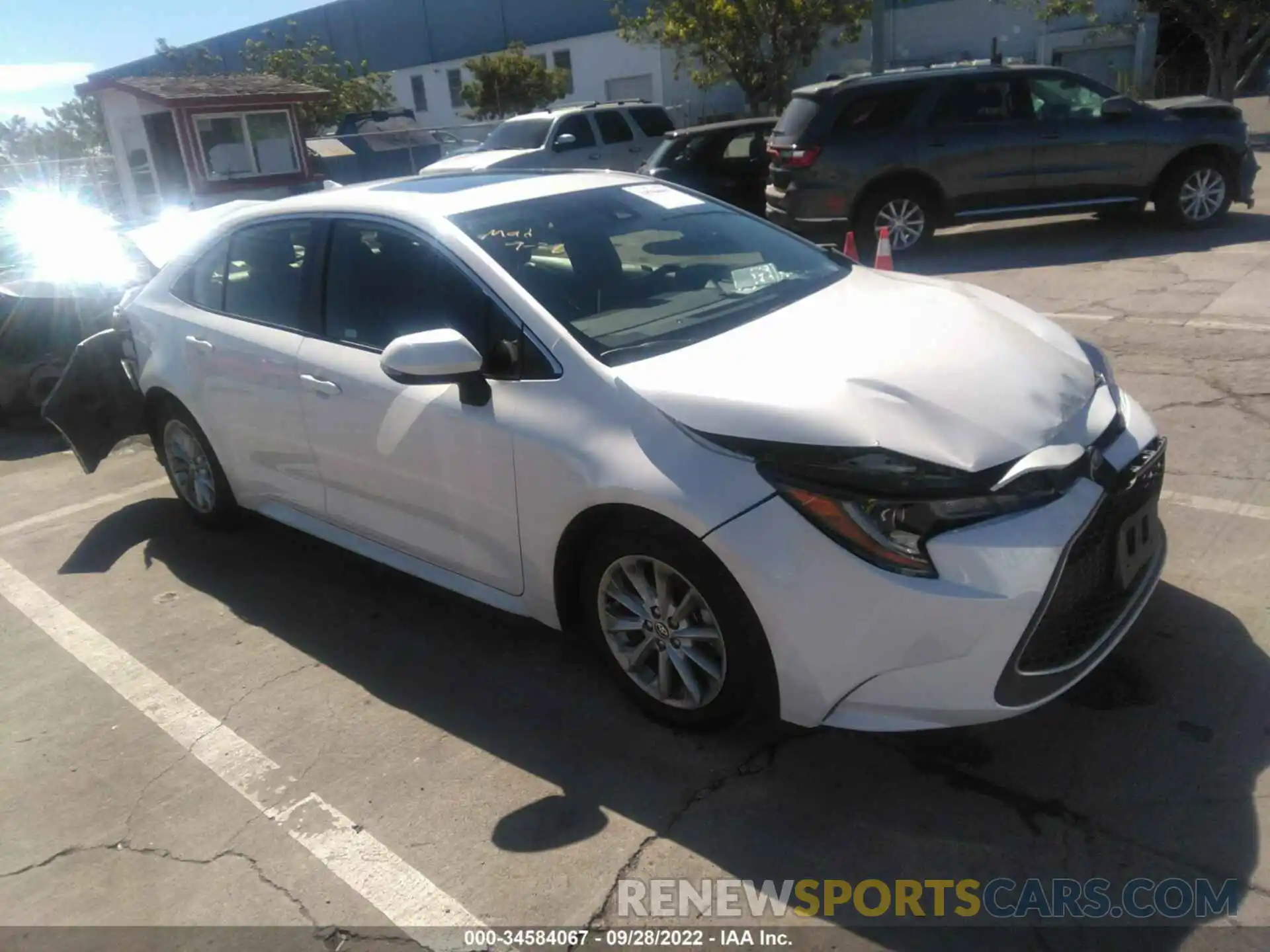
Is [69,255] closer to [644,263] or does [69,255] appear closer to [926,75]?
[644,263]

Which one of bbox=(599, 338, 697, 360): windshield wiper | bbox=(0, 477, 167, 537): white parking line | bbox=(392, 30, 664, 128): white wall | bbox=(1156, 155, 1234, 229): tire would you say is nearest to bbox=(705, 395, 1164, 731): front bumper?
bbox=(599, 338, 697, 360): windshield wiper

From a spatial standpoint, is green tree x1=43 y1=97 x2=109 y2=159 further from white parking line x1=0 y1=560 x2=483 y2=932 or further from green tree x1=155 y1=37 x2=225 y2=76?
white parking line x1=0 y1=560 x2=483 y2=932

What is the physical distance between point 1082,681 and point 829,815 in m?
1.03

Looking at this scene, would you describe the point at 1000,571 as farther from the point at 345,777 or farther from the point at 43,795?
the point at 43,795

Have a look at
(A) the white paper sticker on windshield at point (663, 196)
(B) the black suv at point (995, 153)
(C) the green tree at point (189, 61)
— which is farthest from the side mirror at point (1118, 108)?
(C) the green tree at point (189, 61)

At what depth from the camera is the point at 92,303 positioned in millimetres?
7648

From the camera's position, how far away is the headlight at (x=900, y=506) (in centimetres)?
261

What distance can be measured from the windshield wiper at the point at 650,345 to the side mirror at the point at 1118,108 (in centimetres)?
877

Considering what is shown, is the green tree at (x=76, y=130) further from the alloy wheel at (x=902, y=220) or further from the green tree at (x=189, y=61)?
the alloy wheel at (x=902, y=220)

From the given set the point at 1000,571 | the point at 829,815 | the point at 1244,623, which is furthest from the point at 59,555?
the point at 1244,623

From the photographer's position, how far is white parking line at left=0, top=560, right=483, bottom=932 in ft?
8.91

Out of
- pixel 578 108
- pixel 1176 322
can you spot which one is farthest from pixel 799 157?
pixel 578 108

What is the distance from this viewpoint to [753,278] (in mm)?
3918

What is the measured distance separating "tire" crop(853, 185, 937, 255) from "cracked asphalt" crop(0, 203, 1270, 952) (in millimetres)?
6310
